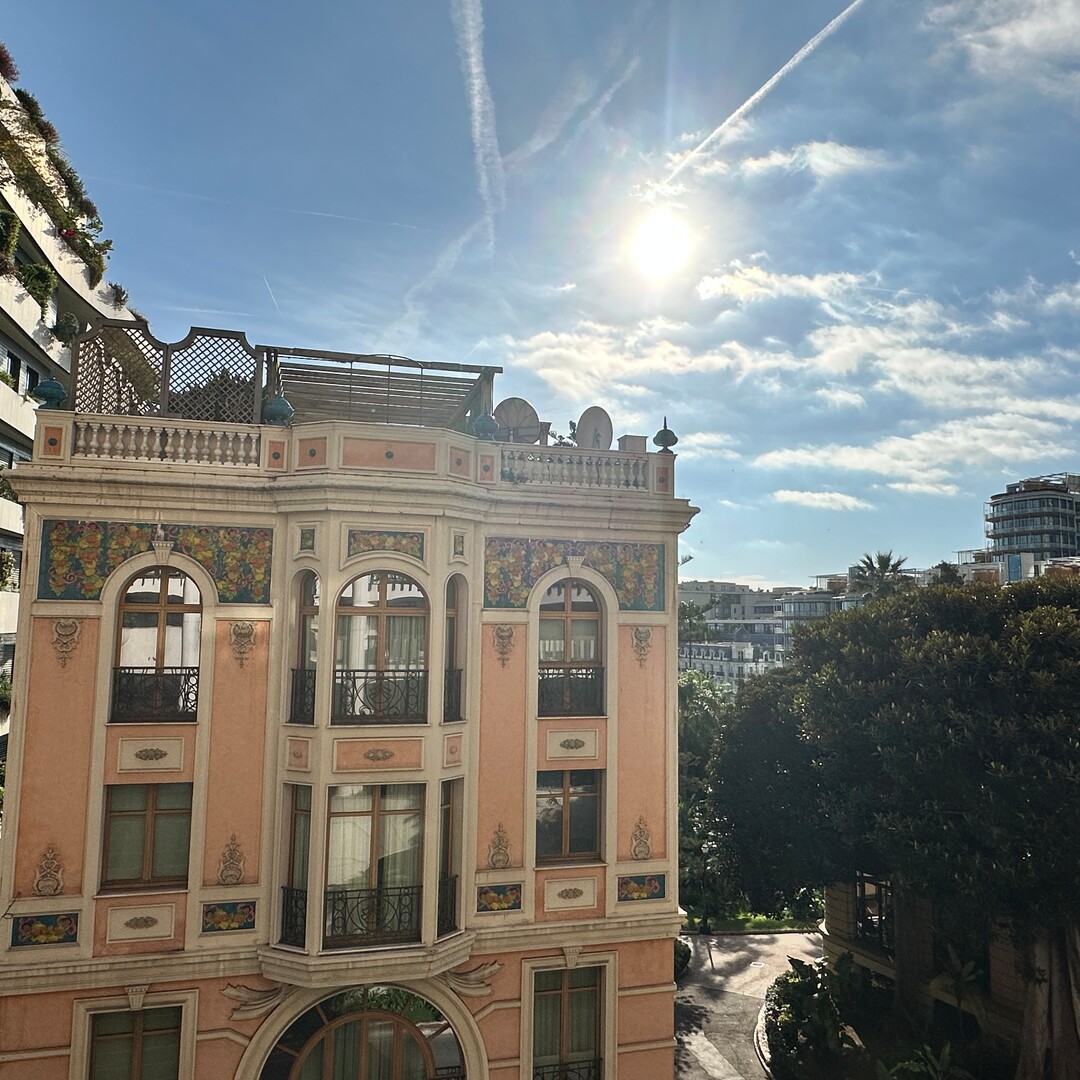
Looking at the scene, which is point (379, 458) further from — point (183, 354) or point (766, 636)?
point (766, 636)

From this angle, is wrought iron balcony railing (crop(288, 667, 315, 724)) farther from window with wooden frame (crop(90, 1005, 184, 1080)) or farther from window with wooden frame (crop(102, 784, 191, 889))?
window with wooden frame (crop(90, 1005, 184, 1080))

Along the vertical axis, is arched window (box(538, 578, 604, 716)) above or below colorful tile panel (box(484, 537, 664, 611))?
below

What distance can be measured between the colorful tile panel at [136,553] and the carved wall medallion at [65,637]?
451 mm

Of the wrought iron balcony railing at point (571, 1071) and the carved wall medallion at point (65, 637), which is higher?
the carved wall medallion at point (65, 637)

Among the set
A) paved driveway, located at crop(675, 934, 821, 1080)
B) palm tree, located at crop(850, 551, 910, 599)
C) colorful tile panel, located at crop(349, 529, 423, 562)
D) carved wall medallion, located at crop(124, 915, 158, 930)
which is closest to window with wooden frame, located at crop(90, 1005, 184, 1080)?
carved wall medallion, located at crop(124, 915, 158, 930)

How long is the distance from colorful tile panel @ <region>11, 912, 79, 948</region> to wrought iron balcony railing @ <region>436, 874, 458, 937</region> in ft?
19.8

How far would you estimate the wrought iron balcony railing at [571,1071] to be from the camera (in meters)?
14.4

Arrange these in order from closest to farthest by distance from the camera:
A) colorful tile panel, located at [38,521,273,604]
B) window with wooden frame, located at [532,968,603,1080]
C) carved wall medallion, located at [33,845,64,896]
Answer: carved wall medallion, located at [33,845,64,896], colorful tile panel, located at [38,521,273,604], window with wooden frame, located at [532,968,603,1080]

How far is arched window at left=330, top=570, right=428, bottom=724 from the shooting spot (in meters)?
13.7

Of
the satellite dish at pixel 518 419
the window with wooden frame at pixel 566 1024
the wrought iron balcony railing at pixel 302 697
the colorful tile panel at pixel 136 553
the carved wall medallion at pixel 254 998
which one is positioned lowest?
the window with wooden frame at pixel 566 1024

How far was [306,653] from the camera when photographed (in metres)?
14.1

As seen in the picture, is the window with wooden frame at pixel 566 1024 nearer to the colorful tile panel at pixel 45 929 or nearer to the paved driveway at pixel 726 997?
the paved driveway at pixel 726 997

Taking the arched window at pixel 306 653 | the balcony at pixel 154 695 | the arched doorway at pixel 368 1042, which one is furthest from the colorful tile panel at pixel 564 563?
the arched doorway at pixel 368 1042

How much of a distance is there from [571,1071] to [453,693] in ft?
25.0
